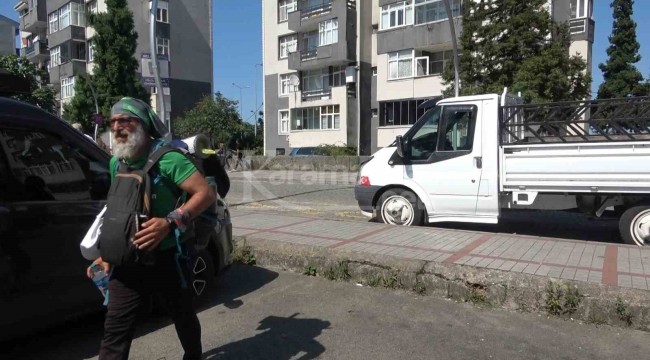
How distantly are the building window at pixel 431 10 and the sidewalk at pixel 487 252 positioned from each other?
24.9 m

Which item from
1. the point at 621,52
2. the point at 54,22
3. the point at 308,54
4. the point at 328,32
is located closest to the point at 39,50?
the point at 54,22

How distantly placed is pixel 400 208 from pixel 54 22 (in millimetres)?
53715

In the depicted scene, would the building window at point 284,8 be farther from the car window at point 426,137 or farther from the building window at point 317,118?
the car window at point 426,137

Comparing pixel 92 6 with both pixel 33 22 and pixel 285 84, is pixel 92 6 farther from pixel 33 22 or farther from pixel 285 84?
pixel 285 84

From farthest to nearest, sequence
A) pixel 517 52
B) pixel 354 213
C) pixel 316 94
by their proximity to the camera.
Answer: pixel 316 94 → pixel 517 52 → pixel 354 213

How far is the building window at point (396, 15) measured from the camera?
30984 millimetres

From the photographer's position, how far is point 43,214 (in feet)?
11.4

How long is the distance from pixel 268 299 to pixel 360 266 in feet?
3.33

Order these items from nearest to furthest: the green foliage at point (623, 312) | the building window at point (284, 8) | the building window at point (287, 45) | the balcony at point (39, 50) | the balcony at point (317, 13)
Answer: the green foliage at point (623, 312), the balcony at point (317, 13), the building window at point (284, 8), the building window at point (287, 45), the balcony at point (39, 50)

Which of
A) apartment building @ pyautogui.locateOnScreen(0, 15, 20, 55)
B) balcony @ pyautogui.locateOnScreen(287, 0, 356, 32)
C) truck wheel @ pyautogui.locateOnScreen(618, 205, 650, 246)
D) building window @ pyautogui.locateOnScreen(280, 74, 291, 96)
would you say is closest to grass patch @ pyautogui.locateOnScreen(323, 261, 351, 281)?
truck wheel @ pyautogui.locateOnScreen(618, 205, 650, 246)

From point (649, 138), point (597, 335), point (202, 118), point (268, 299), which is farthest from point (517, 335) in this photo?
point (202, 118)

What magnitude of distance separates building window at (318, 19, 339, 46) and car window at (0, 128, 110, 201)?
107 ft

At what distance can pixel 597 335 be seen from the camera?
395cm

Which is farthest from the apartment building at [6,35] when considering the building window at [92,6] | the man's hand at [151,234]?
the building window at [92,6]
